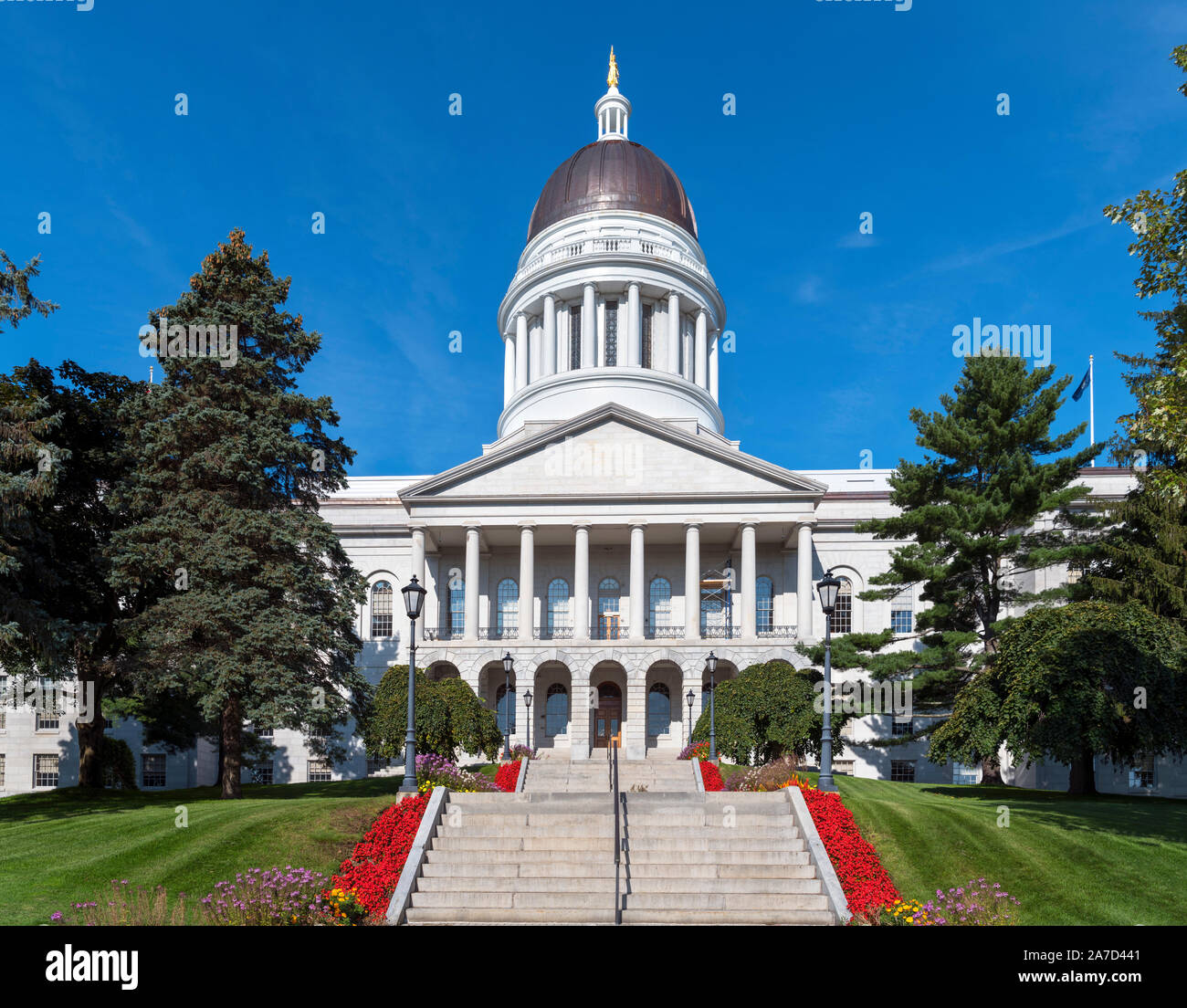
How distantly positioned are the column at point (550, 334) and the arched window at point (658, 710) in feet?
71.8

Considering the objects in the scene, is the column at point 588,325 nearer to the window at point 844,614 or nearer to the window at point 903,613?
the window at point 844,614

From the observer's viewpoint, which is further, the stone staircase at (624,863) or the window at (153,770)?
the window at (153,770)

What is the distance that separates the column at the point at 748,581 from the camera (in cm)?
4141

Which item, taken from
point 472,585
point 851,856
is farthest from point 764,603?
point 851,856

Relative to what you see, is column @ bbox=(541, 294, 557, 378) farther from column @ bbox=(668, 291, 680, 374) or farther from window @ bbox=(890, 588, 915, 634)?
window @ bbox=(890, 588, 915, 634)

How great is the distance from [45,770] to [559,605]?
26.2 metres

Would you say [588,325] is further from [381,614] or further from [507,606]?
[381,614]

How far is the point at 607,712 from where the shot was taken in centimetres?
4409

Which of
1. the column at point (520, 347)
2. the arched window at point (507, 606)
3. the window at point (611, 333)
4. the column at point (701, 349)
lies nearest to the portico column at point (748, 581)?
the arched window at point (507, 606)

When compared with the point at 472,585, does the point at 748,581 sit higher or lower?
higher

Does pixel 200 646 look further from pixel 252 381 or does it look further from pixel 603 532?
pixel 603 532

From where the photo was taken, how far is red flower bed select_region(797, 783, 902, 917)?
15.1m

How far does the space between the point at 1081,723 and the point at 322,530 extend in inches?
861

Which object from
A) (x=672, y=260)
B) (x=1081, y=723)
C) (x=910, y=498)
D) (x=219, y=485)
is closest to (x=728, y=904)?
(x=1081, y=723)
